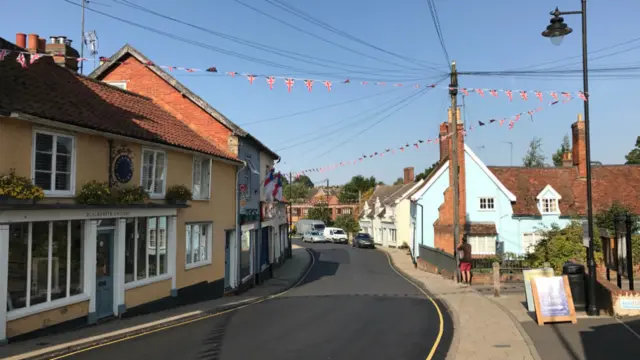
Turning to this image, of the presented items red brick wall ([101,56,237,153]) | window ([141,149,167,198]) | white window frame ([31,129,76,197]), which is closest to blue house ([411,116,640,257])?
red brick wall ([101,56,237,153])

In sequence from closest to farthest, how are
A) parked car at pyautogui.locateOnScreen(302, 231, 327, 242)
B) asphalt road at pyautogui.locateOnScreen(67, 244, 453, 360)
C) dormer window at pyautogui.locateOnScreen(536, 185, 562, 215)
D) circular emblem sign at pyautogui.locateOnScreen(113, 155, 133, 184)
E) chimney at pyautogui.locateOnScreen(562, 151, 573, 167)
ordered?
asphalt road at pyautogui.locateOnScreen(67, 244, 453, 360) < circular emblem sign at pyautogui.locateOnScreen(113, 155, 133, 184) < dormer window at pyautogui.locateOnScreen(536, 185, 562, 215) < chimney at pyautogui.locateOnScreen(562, 151, 573, 167) < parked car at pyautogui.locateOnScreen(302, 231, 327, 242)

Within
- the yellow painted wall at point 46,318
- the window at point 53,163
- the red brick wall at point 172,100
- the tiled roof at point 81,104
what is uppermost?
the red brick wall at point 172,100

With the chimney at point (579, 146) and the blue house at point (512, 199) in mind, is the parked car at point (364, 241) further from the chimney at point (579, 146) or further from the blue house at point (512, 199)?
the chimney at point (579, 146)

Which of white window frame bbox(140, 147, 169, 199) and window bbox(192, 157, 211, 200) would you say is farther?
window bbox(192, 157, 211, 200)

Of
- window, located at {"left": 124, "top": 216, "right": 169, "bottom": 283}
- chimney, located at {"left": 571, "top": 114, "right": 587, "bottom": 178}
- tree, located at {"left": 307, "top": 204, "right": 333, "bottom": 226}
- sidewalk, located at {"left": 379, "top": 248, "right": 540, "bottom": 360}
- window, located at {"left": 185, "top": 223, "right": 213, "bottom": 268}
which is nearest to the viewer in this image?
sidewalk, located at {"left": 379, "top": 248, "right": 540, "bottom": 360}

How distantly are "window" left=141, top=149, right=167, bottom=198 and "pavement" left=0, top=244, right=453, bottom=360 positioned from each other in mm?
4126

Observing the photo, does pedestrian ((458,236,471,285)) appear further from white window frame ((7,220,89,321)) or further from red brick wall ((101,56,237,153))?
white window frame ((7,220,89,321))

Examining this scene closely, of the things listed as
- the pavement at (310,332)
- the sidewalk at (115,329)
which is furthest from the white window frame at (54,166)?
the pavement at (310,332)

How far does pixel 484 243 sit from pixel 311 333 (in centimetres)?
2435

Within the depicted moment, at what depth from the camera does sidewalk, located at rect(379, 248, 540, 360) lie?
9.94 m

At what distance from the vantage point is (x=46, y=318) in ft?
35.6

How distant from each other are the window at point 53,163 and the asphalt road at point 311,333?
3680 mm

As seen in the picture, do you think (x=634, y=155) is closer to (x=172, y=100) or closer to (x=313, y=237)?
(x=313, y=237)

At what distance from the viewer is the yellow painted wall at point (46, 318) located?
998 centimetres
